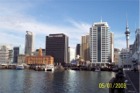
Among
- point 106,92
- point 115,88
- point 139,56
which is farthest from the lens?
point 139,56

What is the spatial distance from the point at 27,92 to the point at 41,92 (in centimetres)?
309

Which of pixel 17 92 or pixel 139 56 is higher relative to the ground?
pixel 139 56

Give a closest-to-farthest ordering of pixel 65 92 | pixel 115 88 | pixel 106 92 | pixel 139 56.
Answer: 1. pixel 115 88
2. pixel 106 92
3. pixel 65 92
4. pixel 139 56

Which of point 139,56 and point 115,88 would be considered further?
point 139,56

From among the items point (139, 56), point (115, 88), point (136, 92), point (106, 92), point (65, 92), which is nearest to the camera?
point (115, 88)

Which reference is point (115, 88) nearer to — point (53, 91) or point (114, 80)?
point (114, 80)

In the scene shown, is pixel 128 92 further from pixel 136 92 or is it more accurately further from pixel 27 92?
pixel 27 92

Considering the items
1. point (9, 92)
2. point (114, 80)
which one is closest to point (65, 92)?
point (9, 92)

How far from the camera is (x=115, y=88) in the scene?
25797 mm

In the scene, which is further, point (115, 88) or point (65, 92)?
point (65, 92)

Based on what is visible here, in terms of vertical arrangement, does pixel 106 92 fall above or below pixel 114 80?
below

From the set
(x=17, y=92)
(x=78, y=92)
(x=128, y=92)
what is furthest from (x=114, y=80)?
(x=17, y=92)

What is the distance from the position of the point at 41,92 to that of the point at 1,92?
8.54m

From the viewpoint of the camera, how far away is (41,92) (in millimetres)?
51438
